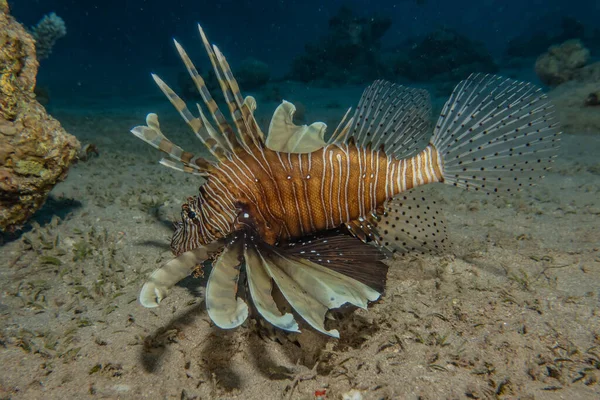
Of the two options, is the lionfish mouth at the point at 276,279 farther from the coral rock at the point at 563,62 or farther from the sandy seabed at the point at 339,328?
the coral rock at the point at 563,62

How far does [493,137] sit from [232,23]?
206 feet

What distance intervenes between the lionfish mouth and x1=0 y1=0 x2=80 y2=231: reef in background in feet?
7.16

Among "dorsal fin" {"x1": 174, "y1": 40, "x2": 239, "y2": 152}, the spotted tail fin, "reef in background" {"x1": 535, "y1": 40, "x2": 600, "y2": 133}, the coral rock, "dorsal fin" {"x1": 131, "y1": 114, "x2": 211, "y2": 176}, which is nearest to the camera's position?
"dorsal fin" {"x1": 131, "y1": 114, "x2": 211, "y2": 176}

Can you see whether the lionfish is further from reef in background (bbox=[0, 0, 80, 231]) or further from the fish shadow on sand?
reef in background (bbox=[0, 0, 80, 231])

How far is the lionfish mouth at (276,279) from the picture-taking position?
6.39 feet

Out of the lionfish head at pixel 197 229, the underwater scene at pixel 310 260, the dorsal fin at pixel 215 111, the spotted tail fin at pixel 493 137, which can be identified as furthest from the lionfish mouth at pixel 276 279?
the spotted tail fin at pixel 493 137

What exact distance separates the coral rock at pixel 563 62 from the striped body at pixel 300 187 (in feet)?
41.6

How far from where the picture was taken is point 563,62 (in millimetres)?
12562

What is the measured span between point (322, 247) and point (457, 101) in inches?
66.3

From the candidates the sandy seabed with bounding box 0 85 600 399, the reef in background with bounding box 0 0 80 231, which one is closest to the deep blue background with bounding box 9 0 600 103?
the reef in background with bounding box 0 0 80 231

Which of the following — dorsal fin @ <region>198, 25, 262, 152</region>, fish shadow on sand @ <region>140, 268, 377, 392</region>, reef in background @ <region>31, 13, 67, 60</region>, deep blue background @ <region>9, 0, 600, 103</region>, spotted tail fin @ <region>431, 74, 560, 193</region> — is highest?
deep blue background @ <region>9, 0, 600, 103</region>

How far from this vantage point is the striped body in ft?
9.39

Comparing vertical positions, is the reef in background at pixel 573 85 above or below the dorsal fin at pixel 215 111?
above

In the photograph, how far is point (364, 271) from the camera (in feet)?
8.45
